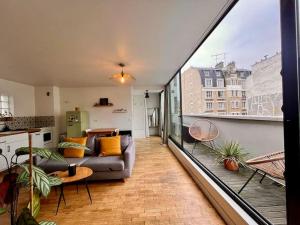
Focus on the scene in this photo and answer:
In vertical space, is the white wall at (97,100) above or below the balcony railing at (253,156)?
above

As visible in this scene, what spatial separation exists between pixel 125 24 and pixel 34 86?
18.4 feet

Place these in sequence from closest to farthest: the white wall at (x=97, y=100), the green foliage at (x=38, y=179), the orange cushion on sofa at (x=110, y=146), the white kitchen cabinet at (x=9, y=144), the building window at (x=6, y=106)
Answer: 1. the green foliage at (x=38, y=179)
2. the orange cushion on sofa at (x=110, y=146)
3. the white kitchen cabinet at (x=9, y=144)
4. the building window at (x=6, y=106)
5. the white wall at (x=97, y=100)

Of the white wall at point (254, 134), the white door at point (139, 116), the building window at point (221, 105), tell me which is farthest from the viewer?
the white door at point (139, 116)

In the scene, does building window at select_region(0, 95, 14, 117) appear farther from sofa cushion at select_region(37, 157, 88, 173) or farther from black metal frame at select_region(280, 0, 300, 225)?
black metal frame at select_region(280, 0, 300, 225)

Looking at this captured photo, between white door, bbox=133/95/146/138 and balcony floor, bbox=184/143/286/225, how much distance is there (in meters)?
6.09

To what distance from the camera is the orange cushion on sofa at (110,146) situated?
3791mm

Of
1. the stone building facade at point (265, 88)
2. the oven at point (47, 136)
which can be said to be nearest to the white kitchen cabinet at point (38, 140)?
the oven at point (47, 136)

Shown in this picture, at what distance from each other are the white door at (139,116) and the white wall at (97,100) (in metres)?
2.23

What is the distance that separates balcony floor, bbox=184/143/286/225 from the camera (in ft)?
5.96

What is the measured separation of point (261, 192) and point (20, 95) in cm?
668

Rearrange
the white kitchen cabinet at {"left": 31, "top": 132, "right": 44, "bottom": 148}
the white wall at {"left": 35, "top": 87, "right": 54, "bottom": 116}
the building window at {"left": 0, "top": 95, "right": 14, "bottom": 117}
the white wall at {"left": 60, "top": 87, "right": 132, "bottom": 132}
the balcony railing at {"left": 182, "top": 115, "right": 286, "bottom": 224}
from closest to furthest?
the balcony railing at {"left": 182, "top": 115, "right": 286, "bottom": 224} < the building window at {"left": 0, "top": 95, "right": 14, "bottom": 117} < the white kitchen cabinet at {"left": 31, "top": 132, "right": 44, "bottom": 148} < the white wall at {"left": 35, "top": 87, "right": 54, "bottom": 116} < the white wall at {"left": 60, "top": 87, "right": 132, "bottom": 132}

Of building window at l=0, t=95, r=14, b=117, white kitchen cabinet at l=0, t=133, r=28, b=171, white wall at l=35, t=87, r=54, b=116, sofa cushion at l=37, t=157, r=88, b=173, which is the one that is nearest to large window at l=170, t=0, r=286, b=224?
sofa cushion at l=37, t=157, r=88, b=173

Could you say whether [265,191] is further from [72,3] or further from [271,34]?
[72,3]

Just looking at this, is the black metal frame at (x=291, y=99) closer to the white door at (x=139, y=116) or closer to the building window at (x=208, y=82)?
the building window at (x=208, y=82)
